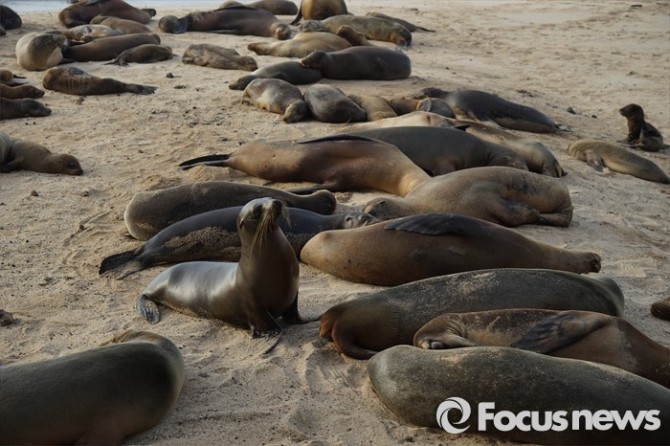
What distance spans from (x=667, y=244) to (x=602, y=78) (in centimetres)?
653

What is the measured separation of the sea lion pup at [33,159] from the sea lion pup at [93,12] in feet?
23.8

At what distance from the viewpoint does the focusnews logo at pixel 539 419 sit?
10.9 ft

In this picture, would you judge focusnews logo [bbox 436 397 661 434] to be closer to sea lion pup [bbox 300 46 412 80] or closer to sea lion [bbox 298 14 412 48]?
sea lion pup [bbox 300 46 412 80]

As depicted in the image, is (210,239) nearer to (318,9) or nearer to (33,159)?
(33,159)

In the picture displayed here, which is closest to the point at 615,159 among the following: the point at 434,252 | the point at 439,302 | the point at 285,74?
the point at 285,74

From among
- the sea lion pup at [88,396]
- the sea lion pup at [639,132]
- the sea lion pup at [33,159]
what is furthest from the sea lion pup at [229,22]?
the sea lion pup at [88,396]

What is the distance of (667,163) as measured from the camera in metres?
9.05

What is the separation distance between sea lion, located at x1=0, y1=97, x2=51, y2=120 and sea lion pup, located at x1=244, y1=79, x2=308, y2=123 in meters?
2.06

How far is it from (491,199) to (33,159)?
3.74 m

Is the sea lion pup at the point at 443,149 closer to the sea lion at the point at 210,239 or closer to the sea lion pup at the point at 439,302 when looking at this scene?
the sea lion at the point at 210,239

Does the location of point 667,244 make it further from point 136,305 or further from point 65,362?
point 65,362

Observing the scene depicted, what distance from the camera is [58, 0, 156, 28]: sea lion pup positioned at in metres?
14.6

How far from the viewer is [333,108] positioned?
8.85 m

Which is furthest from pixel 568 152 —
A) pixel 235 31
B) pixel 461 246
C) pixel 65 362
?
pixel 235 31
